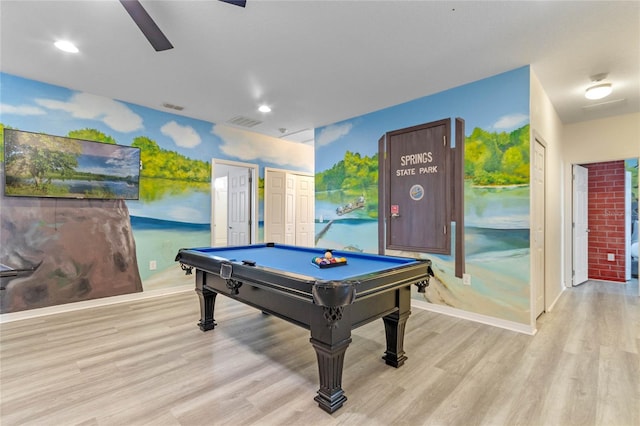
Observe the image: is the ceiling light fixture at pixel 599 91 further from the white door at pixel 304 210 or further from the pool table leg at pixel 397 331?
the white door at pixel 304 210

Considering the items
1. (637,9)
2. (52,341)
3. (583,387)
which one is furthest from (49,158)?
(637,9)

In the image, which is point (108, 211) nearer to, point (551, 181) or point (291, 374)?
point (291, 374)

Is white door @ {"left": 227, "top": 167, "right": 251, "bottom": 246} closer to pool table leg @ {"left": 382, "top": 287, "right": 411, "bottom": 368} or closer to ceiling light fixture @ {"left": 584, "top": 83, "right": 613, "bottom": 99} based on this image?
pool table leg @ {"left": 382, "top": 287, "right": 411, "bottom": 368}

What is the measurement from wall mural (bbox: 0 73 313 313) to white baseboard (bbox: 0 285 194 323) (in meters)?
0.06

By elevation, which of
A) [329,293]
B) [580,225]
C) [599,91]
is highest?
[599,91]

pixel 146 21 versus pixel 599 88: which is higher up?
pixel 599 88

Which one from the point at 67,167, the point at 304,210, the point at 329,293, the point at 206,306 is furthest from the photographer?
the point at 304,210

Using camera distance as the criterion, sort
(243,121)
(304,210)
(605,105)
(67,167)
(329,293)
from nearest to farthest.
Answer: (329,293) < (67,167) < (605,105) < (243,121) < (304,210)

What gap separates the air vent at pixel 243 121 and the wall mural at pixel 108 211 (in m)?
0.28

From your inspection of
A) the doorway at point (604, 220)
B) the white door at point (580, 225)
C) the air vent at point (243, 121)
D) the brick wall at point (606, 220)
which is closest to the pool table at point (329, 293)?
the air vent at point (243, 121)

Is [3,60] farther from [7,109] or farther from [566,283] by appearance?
[566,283]

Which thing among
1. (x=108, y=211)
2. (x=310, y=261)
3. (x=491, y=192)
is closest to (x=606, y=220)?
(x=491, y=192)

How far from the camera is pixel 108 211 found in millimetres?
3801

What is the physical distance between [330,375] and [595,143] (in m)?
5.34
